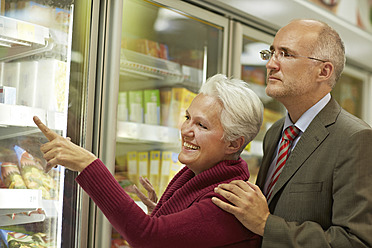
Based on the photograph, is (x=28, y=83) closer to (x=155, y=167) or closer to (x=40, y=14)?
(x=40, y=14)

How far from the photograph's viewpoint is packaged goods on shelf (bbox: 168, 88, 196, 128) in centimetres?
277

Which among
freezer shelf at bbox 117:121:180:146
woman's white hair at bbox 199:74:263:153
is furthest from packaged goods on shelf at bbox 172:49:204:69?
woman's white hair at bbox 199:74:263:153

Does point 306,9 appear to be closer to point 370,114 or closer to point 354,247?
point 370,114

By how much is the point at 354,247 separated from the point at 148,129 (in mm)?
1238

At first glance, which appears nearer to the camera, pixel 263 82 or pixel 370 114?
pixel 263 82

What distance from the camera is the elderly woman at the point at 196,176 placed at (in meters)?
1.50

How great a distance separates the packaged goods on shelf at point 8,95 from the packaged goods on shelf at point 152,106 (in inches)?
35.4

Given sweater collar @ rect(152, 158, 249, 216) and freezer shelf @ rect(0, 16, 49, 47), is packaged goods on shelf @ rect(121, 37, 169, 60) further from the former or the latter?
sweater collar @ rect(152, 158, 249, 216)

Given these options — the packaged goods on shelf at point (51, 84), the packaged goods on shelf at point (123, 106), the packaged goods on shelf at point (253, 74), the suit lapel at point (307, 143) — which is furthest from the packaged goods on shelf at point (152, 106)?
the suit lapel at point (307, 143)

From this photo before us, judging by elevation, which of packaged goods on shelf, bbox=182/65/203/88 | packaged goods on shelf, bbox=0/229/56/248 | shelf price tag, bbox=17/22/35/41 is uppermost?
shelf price tag, bbox=17/22/35/41

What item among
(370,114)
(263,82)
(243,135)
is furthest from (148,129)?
(370,114)

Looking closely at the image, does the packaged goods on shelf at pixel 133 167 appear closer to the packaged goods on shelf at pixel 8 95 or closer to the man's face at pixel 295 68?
the packaged goods on shelf at pixel 8 95

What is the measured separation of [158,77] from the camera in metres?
2.70

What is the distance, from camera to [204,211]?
1529 mm
